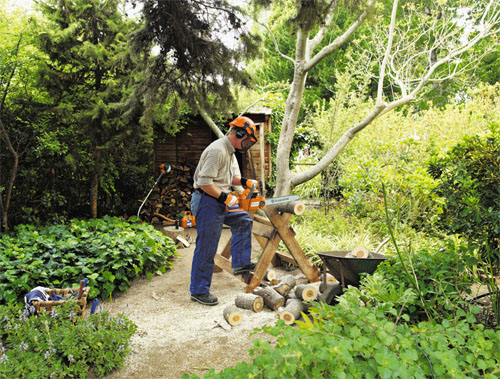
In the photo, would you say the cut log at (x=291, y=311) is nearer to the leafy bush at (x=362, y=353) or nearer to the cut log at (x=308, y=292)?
the cut log at (x=308, y=292)

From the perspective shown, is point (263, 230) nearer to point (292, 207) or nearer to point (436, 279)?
point (292, 207)

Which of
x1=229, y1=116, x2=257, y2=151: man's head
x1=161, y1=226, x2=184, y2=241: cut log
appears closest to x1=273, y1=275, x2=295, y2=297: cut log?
x1=229, y1=116, x2=257, y2=151: man's head

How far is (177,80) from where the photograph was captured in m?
5.64

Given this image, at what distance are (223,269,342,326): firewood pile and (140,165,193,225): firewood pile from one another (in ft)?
15.5

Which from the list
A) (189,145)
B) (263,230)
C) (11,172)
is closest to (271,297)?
(263,230)

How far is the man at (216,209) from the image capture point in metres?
3.89

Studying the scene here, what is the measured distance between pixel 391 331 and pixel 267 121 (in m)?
8.13

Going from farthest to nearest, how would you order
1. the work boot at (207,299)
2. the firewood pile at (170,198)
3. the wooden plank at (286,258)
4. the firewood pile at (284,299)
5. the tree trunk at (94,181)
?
the firewood pile at (170,198) → the tree trunk at (94,181) → the wooden plank at (286,258) → the work boot at (207,299) → the firewood pile at (284,299)

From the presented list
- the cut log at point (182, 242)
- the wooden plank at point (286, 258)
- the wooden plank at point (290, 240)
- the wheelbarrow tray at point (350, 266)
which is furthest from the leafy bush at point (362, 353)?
the cut log at point (182, 242)

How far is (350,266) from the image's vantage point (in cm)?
351

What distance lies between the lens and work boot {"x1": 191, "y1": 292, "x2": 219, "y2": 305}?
4.09 metres

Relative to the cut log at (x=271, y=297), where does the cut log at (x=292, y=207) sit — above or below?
above

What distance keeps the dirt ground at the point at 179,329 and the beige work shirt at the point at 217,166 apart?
1.30 m

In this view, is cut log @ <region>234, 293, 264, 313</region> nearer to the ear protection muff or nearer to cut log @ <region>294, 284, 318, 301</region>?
cut log @ <region>294, 284, 318, 301</region>
